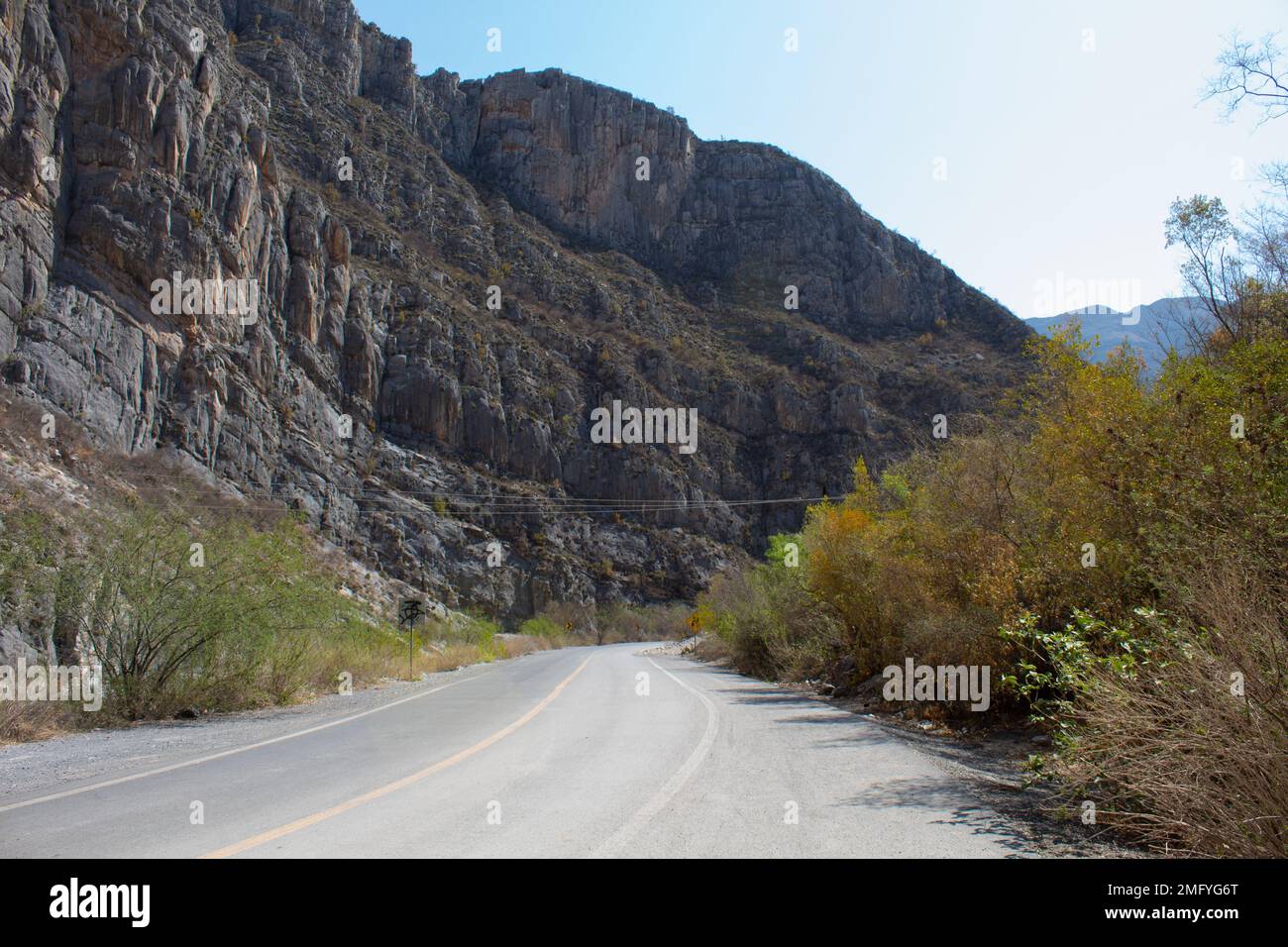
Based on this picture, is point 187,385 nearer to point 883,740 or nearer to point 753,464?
point 883,740

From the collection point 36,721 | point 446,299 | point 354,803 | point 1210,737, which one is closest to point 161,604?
point 36,721

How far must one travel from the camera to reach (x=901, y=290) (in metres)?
87.8

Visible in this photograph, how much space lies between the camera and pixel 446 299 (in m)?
63.7

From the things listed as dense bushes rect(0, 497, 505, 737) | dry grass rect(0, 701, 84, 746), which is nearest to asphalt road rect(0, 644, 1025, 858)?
dry grass rect(0, 701, 84, 746)

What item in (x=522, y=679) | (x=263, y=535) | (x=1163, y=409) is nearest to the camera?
(x=1163, y=409)

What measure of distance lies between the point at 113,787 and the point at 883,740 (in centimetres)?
854

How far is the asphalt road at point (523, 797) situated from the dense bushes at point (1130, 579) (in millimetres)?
1225

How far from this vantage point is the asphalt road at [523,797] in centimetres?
497

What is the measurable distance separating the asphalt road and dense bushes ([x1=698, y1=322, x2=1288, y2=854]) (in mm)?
1225

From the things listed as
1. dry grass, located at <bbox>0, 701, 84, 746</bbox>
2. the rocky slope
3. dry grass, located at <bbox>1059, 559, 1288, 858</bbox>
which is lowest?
dry grass, located at <bbox>0, 701, 84, 746</bbox>

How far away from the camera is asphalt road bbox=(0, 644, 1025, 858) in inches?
196

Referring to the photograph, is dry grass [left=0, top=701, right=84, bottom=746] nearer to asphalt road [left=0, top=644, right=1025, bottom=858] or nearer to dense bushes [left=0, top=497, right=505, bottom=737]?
dense bushes [left=0, top=497, right=505, bottom=737]

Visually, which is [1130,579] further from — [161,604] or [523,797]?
[161,604]
